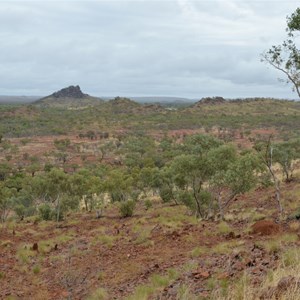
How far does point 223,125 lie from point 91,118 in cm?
4842

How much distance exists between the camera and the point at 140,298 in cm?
903

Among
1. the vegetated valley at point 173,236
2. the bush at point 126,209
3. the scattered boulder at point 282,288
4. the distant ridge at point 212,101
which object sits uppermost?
the distant ridge at point 212,101

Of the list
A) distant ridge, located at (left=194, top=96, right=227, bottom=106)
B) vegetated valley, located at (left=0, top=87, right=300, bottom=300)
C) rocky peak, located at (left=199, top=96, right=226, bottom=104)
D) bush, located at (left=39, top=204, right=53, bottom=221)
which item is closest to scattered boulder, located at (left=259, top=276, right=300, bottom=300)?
vegetated valley, located at (left=0, top=87, right=300, bottom=300)

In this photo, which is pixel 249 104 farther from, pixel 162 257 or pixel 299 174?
pixel 162 257

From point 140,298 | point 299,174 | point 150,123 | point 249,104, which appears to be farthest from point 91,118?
point 140,298

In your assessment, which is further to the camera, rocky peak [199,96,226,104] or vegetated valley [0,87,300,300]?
rocky peak [199,96,226,104]

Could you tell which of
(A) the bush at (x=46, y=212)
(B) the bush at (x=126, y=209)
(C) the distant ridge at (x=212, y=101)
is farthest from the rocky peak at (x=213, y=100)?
(B) the bush at (x=126, y=209)

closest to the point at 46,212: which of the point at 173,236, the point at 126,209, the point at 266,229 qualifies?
the point at 126,209

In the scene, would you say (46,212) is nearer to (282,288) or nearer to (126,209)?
(126,209)

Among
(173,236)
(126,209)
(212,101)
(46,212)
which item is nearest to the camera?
(173,236)

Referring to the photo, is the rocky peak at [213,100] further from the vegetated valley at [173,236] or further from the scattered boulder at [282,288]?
the scattered boulder at [282,288]

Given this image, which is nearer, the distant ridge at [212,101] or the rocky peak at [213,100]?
the distant ridge at [212,101]

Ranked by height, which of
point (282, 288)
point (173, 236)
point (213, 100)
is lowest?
point (173, 236)

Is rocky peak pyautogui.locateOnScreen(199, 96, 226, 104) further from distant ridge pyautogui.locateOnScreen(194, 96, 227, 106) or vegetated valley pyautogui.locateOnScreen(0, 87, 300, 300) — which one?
vegetated valley pyautogui.locateOnScreen(0, 87, 300, 300)
